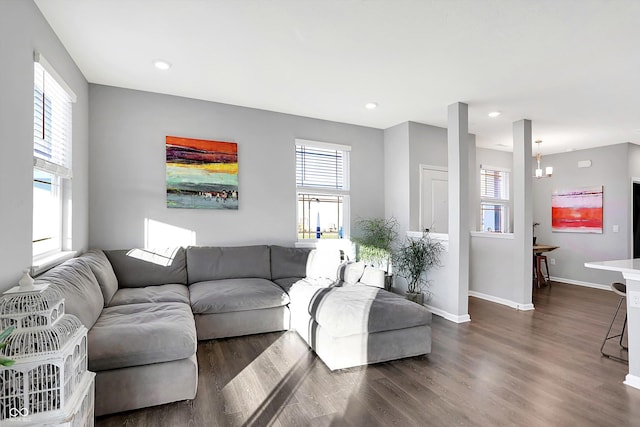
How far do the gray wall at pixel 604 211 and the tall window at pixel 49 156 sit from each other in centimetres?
799

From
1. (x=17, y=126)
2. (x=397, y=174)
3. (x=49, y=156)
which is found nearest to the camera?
(x=17, y=126)

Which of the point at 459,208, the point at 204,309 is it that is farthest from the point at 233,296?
the point at 459,208

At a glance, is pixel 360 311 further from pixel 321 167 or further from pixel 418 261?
pixel 321 167

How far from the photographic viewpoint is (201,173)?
4086 mm

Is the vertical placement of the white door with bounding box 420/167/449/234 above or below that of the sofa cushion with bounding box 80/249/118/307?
above

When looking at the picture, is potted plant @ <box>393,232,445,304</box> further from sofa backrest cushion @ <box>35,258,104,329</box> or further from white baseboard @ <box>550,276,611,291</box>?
white baseboard @ <box>550,276,611,291</box>

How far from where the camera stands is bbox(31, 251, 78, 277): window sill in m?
2.28

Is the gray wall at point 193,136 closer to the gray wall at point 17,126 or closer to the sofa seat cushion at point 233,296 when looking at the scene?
the sofa seat cushion at point 233,296

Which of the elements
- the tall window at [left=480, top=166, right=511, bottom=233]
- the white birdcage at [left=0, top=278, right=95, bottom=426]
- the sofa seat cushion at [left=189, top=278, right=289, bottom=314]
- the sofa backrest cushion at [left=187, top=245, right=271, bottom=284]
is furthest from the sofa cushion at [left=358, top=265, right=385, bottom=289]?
the tall window at [left=480, top=166, right=511, bottom=233]

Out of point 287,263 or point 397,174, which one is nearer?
point 287,263

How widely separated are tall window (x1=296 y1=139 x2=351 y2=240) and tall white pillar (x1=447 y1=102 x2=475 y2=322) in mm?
1561

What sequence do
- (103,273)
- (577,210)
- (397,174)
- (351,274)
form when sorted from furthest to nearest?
(577,210) → (397,174) → (351,274) → (103,273)

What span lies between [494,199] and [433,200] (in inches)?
81.5

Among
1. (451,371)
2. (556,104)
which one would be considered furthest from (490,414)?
(556,104)
